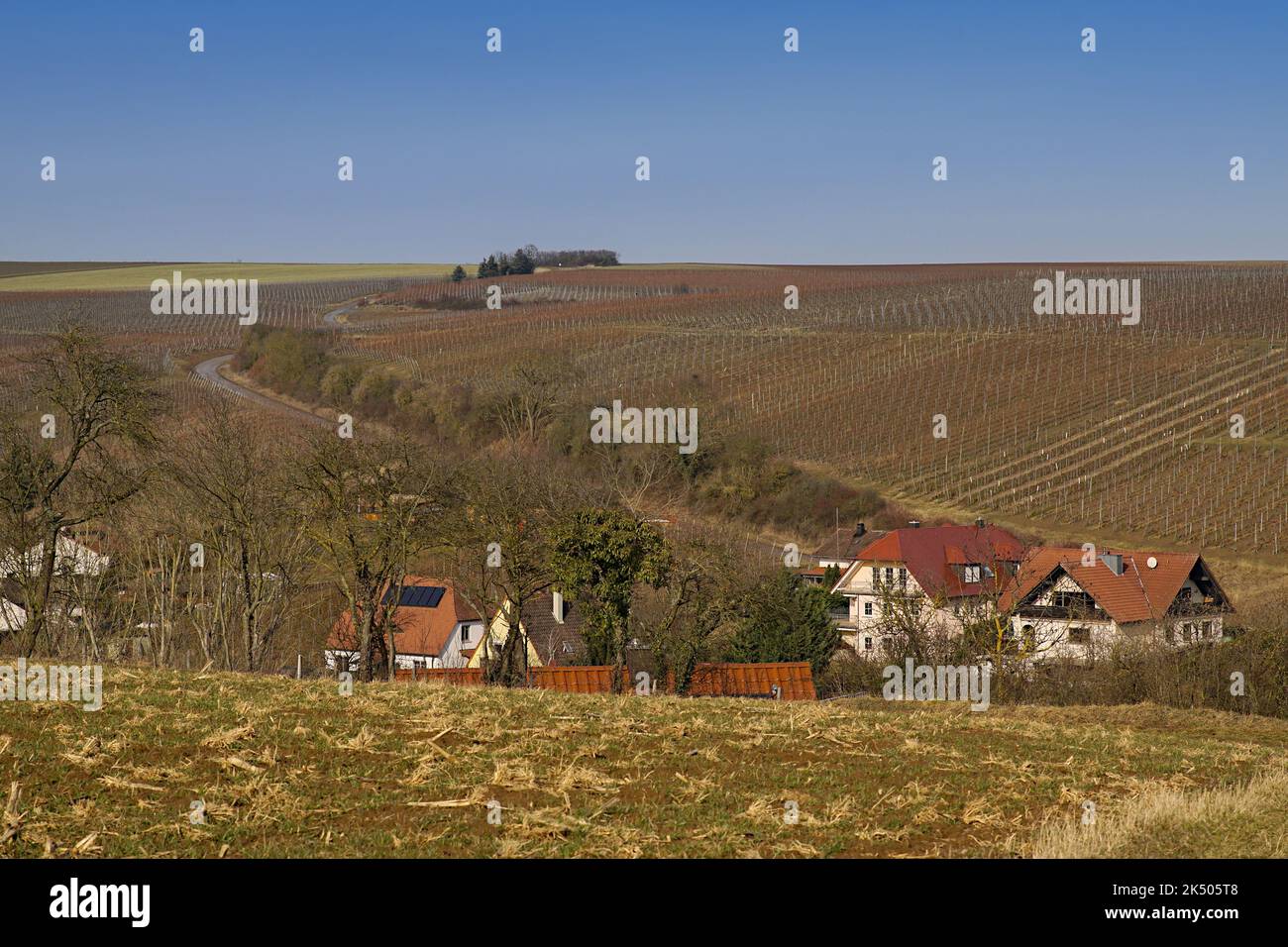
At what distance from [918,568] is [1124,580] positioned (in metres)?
8.43

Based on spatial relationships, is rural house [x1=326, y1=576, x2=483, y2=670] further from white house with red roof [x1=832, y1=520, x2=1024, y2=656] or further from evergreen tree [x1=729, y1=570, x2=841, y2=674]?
white house with red roof [x1=832, y1=520, x2=1024, y2=656]

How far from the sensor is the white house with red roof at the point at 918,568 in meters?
50.3

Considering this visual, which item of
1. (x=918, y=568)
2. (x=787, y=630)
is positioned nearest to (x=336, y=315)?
(x=918, y=568)

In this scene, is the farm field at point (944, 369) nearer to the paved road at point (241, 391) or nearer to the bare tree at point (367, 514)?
the paved road at point (241, 391)

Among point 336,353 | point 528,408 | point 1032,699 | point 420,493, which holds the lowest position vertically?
point 1032,699

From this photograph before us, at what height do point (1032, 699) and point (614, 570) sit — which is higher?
point (614, 570)

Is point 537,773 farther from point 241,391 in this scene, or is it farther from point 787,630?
point 241,391

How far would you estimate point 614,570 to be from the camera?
116 feet

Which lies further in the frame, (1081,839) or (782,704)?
(782,704)

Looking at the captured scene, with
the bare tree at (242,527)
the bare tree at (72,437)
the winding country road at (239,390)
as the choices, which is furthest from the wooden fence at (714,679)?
the winding country road at (239,390)

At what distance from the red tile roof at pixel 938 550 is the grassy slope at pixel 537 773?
3361 centimetres

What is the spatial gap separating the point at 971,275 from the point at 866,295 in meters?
17.0
